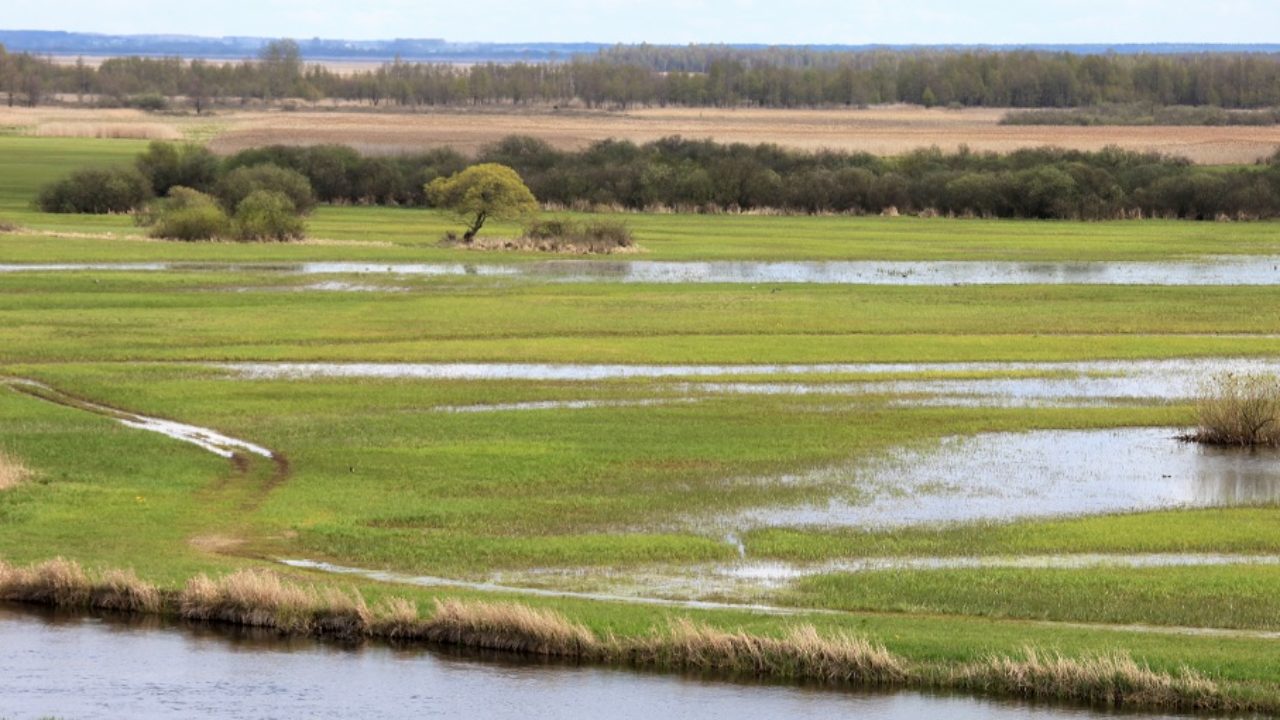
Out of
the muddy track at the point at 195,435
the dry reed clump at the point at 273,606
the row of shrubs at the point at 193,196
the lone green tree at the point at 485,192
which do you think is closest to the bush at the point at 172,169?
the row of shrubs at the point at 193,196

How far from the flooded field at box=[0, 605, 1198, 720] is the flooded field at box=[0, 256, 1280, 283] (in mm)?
45512

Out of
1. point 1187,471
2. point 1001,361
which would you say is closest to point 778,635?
point 1187,471

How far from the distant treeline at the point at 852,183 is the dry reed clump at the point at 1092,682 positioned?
285 feet

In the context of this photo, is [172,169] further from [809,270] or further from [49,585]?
[49,585]

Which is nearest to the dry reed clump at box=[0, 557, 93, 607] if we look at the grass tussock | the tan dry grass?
the grass tussock

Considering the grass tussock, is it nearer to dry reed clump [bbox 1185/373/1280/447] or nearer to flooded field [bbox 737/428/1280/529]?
flooded field [bbox 737/428/1280/529]

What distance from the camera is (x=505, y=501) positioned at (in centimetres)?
3159

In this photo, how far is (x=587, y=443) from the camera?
120 feet

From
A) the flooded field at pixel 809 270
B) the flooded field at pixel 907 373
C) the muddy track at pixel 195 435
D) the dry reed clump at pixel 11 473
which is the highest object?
the dry reed clump at pixel 11 473

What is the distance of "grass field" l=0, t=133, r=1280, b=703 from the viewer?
25.1 m

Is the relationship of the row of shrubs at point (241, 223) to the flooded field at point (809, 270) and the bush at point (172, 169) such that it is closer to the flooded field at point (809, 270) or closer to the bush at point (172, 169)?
the flooded field at point (809, 270)

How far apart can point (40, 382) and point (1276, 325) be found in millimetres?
35645

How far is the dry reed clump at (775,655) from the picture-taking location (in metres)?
22.3

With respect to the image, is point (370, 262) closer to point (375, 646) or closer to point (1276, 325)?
point (1276, 325)
